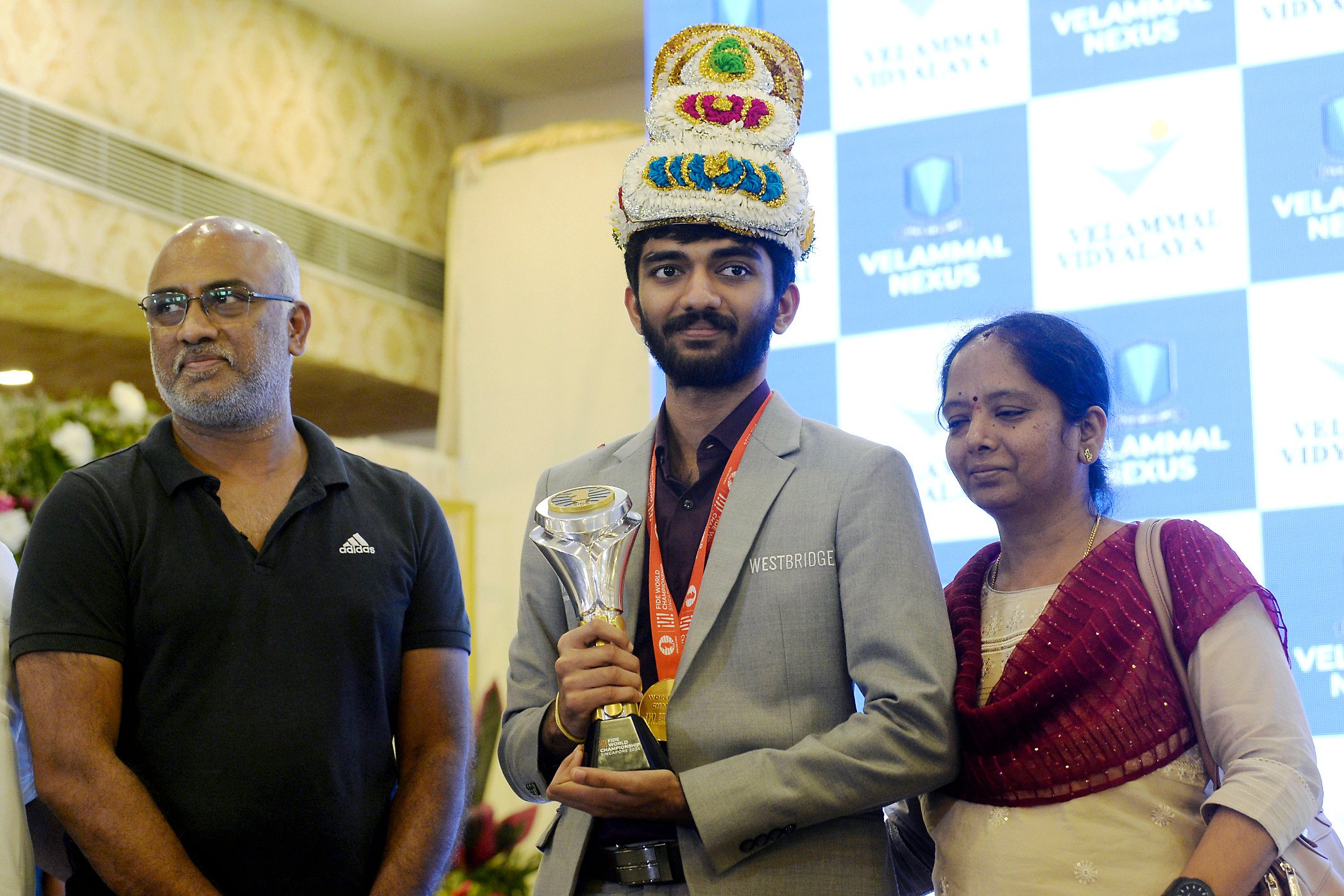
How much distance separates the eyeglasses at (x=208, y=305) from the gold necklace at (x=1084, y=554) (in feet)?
4.82

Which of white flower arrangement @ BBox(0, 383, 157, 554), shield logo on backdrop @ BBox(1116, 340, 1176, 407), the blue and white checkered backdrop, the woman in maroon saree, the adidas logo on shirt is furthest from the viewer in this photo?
white flower arrangement @ BBox(0, 383, 157, 554)

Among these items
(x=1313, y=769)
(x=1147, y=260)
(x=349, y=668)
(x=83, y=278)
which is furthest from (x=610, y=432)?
(x=1313, y=769)

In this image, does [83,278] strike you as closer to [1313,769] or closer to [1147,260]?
[1147,260]

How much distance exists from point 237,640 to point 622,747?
797 mm

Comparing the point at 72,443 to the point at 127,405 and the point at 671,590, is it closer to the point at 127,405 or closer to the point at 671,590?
the point at 127,405

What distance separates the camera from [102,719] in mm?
2271

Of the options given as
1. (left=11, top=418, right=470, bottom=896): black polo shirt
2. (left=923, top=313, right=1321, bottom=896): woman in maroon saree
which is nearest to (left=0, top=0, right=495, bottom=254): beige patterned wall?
(left=11, top=418, right=470, bottom=896): black polo shirt

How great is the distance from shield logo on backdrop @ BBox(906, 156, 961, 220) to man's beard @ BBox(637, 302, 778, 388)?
183 centimetres

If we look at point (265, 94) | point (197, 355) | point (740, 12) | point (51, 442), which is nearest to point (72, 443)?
point (51, 442)

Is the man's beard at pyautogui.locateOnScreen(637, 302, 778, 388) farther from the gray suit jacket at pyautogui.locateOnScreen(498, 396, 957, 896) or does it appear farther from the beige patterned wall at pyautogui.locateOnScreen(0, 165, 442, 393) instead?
the beige patterned wall at pyautogui.locateOnScreen(0, 165, 442, 393)

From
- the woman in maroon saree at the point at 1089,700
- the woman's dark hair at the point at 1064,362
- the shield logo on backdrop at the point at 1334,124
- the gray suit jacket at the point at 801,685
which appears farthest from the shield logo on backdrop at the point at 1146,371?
the gray suit jacket at the point at 801,685

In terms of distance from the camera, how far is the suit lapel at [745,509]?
7.02ft

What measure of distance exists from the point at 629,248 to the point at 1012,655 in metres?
0.96

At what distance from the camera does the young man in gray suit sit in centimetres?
200
